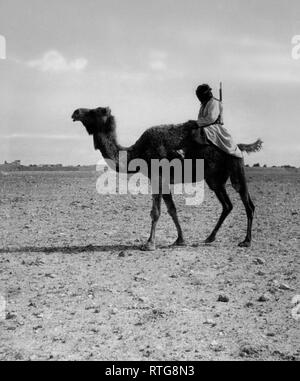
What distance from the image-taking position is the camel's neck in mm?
8961

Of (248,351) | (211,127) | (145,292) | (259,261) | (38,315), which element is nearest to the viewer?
(248,351)

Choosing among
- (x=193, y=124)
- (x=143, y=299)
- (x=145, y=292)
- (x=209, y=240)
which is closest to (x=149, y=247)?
(x=209, y=240)

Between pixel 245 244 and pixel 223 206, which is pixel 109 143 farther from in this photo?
pixel 245 244

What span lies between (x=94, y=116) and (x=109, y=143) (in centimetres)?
48

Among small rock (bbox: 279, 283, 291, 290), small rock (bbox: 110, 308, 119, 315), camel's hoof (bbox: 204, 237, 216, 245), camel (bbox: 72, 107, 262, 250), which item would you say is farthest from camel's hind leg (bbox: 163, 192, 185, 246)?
small rock (bbox: 110, 308, 119, 315)

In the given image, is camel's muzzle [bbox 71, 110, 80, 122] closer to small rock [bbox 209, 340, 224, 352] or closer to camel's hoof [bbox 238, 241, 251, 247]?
camel's hoof [bbox 238, 241, 251, 247]

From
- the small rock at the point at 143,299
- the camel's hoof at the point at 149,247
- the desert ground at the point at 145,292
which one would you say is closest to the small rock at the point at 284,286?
the desert ground at the point at 145,292

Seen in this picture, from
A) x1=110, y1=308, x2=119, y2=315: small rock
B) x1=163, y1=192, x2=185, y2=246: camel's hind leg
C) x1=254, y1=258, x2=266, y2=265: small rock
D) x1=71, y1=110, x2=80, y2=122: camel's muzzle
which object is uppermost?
x1=71, y1=110, x2=80, y2=122: camel's muzzle

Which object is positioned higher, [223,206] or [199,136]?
[199,136]

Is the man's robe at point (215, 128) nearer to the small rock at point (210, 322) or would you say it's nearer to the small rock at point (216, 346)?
the small rock at point (210, 322)

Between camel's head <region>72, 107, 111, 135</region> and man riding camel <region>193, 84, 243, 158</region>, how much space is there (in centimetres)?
141

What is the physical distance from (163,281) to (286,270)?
1662 millimetres

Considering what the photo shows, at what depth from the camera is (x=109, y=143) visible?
9008 mm

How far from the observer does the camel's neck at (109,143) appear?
8961 mm
